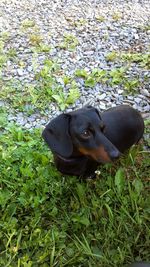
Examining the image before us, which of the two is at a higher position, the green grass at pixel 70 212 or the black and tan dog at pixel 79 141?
the black and tan dog at pixel 79 141

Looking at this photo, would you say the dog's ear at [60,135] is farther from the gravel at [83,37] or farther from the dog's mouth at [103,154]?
the gravel at [83,37]

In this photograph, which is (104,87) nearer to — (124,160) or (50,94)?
(50,94)

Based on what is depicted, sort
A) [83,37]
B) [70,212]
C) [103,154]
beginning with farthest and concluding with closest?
[83,37]
[70,212]
[103,154]

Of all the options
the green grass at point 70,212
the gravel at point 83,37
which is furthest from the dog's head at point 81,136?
the gravel at point 83,37

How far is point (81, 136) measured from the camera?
105 inches

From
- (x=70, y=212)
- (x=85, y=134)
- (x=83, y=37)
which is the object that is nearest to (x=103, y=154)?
(x=85, y=134)

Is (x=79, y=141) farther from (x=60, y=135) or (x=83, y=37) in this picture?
(x=83, y=37)

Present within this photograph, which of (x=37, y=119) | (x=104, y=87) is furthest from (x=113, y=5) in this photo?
(x=37, y=119)

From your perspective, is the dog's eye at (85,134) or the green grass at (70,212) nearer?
the dog's eye at (85,134)

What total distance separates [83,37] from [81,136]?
2.22 meters

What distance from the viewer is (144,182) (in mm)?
3199

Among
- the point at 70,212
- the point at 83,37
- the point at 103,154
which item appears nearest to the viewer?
the point at 103,154

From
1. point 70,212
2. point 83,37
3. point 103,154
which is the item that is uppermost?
point 103,154

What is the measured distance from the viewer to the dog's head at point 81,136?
266cm
